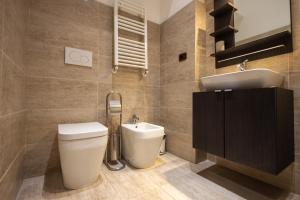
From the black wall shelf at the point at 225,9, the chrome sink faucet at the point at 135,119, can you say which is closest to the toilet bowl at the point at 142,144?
the chrome sink faucet at the point at 135,119

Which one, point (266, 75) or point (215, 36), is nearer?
point (266, 75)

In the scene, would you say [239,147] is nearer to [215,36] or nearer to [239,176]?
[239,176]

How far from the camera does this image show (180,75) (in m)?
1.81

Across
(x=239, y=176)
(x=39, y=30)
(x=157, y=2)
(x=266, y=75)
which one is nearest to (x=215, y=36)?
(x=266, y=75)

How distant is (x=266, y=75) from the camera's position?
0.95 meters

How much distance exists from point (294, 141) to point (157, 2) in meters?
2.22

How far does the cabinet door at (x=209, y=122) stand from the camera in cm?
119

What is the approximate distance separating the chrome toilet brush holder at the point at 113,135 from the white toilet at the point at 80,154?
381 millimetres

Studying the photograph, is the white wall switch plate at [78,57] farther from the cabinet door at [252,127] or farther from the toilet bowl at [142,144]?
the cabinet door at [252,127]

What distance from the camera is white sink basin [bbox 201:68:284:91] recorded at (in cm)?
96

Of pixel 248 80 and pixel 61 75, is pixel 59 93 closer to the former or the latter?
pixel 61 75

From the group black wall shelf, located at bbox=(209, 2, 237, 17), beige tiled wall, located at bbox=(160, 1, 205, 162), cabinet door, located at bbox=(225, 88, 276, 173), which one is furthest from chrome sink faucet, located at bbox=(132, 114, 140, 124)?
black wall shelf, located at bbox=(209, 2, 237, 17)

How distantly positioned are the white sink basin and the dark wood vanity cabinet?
0.06 m

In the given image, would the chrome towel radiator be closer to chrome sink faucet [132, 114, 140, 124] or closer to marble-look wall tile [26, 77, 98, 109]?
marble-look wall tile [26, 77, 98, 109]
